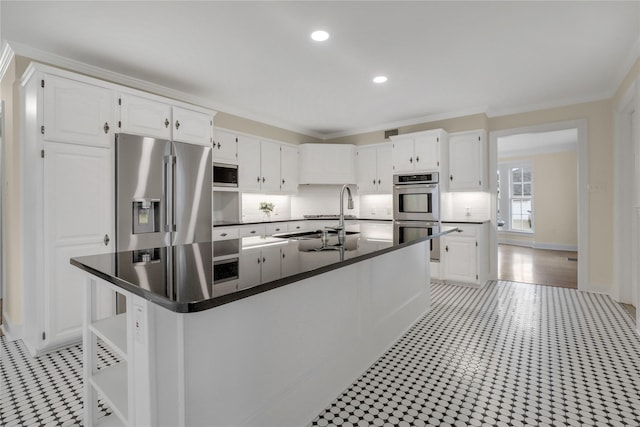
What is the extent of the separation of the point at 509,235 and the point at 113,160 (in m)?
9.63

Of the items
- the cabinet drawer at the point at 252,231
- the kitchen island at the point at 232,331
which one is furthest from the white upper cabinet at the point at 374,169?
the kitchen island at the point at 232,331

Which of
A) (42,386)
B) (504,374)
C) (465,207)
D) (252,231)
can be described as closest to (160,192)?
(252,231)

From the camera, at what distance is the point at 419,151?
4.95 m

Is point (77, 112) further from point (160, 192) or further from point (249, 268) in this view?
point (249, 268)

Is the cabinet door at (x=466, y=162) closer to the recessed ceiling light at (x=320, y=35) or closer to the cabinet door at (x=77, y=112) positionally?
the recessed ceiling light at (x=320, y=35)

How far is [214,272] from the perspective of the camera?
51.6 inches

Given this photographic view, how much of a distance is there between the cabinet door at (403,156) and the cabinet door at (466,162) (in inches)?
23.7

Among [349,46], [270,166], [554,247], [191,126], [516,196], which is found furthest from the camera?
[516,196]

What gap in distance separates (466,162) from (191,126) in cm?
387

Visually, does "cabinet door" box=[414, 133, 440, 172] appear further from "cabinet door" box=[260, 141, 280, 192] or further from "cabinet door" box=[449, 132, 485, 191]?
"cabinet door" box=[260, 141, 280, 192]

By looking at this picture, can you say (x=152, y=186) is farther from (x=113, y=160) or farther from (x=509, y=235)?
(x=509, y=235)

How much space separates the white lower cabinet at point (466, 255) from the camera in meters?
4.56

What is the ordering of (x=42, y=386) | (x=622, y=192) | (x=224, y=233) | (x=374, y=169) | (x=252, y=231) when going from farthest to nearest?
1. (x=374, y=169)
2. (x=252, y=231)
3. (x=224, y=233)
4. (x=622, y=192)
5. (x=42, y=386)

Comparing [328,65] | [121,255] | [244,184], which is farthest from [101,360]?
[328,65]
